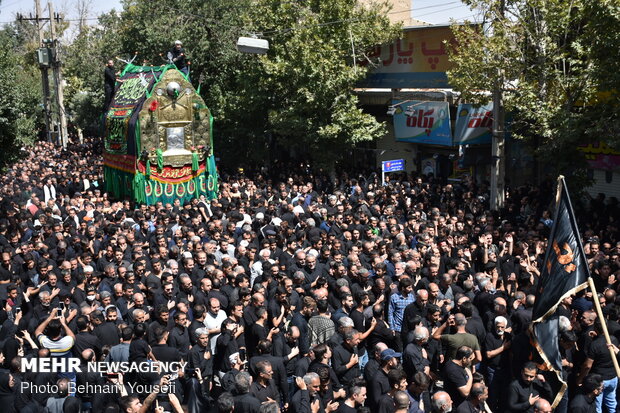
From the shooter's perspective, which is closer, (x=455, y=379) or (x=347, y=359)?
(x=455, y=379)

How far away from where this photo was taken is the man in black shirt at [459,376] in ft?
23.4

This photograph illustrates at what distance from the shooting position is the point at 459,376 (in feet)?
23.5

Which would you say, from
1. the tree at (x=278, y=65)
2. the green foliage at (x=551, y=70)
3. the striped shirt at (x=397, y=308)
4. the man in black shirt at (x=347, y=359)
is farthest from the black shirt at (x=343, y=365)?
the tree at (x=278, y=65)

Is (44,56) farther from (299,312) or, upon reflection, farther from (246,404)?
(246,404)

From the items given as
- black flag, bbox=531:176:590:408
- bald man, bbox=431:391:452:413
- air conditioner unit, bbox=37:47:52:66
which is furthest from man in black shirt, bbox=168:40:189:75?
bald man, bbox=431:391:452:413

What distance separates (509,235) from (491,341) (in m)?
4.73

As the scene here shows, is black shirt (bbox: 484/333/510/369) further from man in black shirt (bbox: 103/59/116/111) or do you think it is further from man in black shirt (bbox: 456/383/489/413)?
A: man in black shirt (bbox: 103/59/116/111)

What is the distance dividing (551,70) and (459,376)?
1096 centimetres

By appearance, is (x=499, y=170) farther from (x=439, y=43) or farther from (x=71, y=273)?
(x=71, y=273)

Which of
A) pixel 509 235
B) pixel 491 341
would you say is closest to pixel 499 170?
pixel 509 235

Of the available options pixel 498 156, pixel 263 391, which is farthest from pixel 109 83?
pixel 263 391

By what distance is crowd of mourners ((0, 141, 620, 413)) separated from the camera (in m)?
6.99

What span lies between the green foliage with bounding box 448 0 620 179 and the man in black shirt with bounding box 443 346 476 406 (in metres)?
8.91

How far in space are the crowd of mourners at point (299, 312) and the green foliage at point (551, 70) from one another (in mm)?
1779
